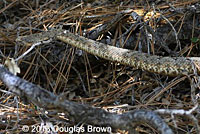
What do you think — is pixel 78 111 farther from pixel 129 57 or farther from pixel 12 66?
pixel 129 57

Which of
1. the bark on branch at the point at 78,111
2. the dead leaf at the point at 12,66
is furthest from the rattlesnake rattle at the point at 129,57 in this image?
the dead leaf at the point at 12,66

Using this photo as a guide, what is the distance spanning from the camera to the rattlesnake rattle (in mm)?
3346

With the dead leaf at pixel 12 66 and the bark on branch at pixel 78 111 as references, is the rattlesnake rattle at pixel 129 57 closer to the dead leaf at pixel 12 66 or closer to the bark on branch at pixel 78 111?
the bark on branch at pixel 78 111

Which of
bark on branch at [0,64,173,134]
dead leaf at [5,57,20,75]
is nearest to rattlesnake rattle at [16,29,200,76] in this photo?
bark on branch at [0,64,173,134]

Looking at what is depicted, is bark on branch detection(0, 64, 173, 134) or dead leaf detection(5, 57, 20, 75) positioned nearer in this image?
bark on branch detection(0, 64, 173, 134)

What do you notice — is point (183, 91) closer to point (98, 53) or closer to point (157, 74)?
point (157, 74)

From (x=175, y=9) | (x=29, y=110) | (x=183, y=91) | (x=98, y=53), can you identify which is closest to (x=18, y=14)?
(x=98, y=53)

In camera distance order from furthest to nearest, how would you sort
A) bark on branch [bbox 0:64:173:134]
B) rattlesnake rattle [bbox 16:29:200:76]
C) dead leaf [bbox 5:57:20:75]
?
rattlesnake rattle [bbox 16:29:200:76], dead leaf [bbox 5:57:20:75], bark on branch [bbox 0:64:173:134]

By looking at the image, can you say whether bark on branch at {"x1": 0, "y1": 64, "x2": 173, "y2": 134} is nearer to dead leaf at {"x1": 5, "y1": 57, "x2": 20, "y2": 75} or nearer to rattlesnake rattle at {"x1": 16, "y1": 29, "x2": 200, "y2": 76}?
dead leaf at {"x1": 5, "y1": 57, "x2": 20, "y2": 75}

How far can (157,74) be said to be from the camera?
12.1 ft

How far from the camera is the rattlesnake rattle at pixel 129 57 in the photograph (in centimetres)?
335

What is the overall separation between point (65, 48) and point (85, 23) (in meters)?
0.55

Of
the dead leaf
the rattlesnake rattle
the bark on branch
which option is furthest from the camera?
the rattlesnake rattle

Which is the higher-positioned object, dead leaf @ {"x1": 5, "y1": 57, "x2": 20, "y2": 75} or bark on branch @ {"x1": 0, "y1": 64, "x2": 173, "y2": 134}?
dead leaf @ {"x1": 5, "y1": 57, "x2": 20, "y2": 75}
